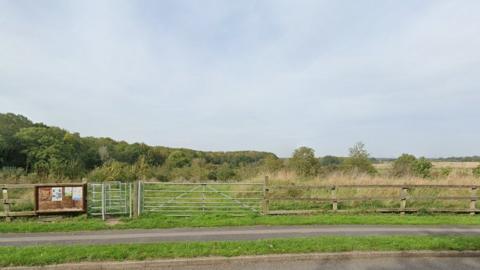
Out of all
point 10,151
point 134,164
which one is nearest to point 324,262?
point 134,164

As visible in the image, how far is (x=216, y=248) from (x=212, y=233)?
1751mm

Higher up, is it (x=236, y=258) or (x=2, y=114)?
(x=2, y=114)

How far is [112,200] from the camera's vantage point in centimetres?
1016

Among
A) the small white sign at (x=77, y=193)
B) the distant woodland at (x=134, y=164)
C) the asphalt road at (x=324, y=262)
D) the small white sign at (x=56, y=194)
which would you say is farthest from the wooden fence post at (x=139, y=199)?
the distant woodland at (x=134, y=164)

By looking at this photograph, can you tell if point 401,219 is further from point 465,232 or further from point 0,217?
point 0,217

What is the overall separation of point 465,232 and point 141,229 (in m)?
9.33

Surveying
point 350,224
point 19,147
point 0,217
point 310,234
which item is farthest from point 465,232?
point 19,147

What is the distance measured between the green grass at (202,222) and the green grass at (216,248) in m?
2.15

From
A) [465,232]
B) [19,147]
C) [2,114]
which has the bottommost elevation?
[465,232]

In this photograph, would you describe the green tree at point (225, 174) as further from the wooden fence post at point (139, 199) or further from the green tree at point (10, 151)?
the green tree at point (10, 151)

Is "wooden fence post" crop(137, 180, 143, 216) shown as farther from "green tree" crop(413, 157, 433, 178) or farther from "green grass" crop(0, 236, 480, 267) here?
"green tree" crop(413, 157, 433, 178)

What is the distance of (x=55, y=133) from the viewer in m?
41.8

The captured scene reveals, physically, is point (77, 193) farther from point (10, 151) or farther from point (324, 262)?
point (10, 151)

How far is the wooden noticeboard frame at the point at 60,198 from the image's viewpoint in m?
9.56
